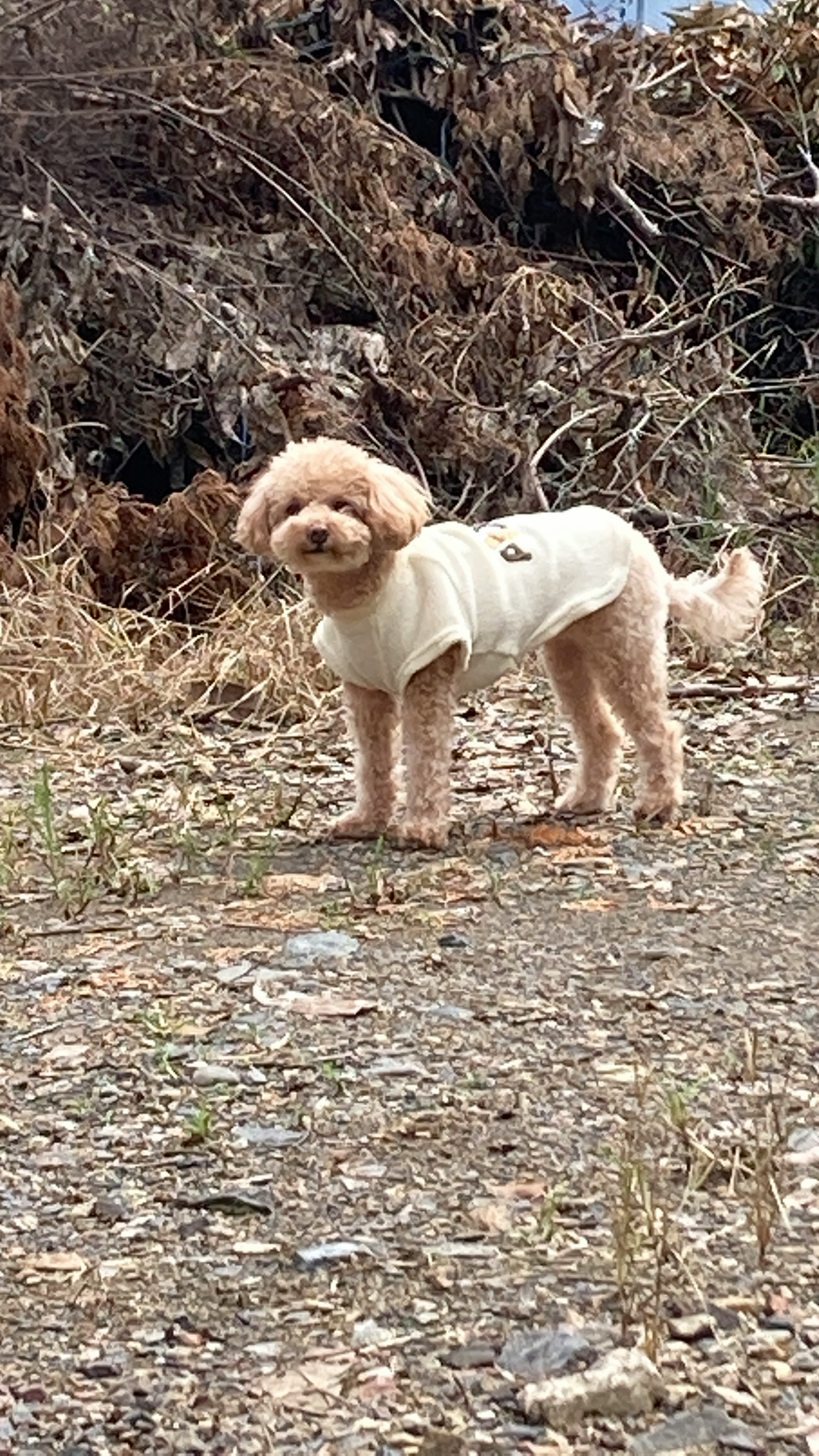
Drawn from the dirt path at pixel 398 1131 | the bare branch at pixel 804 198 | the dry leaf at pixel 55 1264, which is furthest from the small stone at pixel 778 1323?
the bare branch at pixel 804 198

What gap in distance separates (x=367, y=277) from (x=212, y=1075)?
250 inches

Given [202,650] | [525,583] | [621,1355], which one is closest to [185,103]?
[202,650]

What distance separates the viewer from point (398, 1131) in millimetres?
2750

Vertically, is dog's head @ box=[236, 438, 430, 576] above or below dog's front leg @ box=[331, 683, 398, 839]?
above

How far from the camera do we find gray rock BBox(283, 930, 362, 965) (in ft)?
12.0

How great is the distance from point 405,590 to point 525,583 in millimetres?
333

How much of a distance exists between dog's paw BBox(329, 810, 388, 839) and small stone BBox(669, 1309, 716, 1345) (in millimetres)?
2671

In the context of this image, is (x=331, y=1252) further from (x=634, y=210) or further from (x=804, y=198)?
(x=804, y=198)

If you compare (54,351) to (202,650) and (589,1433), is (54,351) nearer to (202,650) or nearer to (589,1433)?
(202,650)

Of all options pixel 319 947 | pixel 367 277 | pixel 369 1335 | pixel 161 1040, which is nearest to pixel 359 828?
pixel 319 947

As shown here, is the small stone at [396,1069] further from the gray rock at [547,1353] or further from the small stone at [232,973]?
the gray rock at [547,1353]

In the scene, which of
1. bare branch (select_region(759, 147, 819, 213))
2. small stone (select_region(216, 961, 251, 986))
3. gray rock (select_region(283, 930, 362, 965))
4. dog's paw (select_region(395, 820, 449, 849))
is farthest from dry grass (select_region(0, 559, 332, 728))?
bare branch (select_region(759, 147, 819, 213))

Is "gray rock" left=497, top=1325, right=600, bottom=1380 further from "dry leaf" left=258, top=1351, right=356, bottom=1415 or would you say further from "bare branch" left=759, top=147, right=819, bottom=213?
"bare branch" left=759, top=147, right=819, bottom=213

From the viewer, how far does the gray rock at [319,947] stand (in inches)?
144
